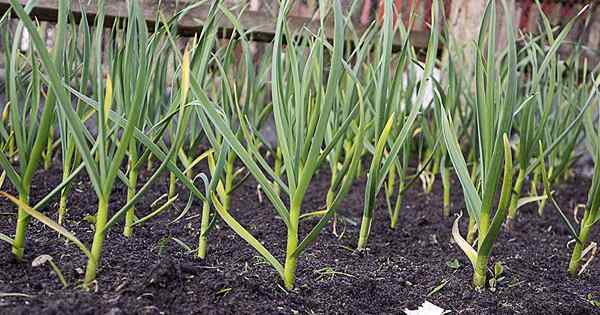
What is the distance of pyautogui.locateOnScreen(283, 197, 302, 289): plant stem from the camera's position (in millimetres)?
986

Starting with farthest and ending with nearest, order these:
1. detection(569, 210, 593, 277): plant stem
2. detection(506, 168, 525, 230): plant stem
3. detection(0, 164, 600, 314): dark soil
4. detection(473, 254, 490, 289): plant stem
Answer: detection(506, 168, 525, 230): plant stem, detection(569, 210, 593, 277): plant stem, detection(473, 254, 490, 289): plant stem, detection(0, 164, 600, 314): dark soil

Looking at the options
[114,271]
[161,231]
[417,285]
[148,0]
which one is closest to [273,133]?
[148,0]

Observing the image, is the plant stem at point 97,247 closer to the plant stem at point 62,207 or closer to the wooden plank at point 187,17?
the plant stem at point 62,207

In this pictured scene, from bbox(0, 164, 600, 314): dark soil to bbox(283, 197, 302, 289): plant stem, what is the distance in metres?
0.02

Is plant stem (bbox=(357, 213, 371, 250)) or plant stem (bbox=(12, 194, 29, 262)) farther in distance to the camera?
plant stem (bbox=(357, 213, 371, 250))

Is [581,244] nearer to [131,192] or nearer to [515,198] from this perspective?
[515,198]

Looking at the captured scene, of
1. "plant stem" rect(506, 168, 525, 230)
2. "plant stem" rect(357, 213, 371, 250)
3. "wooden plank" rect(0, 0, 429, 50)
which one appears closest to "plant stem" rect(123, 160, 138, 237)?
"plant stem" rect(357, 213, 371, 250)

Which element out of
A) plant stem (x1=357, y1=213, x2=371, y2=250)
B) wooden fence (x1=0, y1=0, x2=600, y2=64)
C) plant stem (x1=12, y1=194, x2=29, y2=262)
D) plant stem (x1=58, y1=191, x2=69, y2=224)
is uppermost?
wooden fence (x1=0, y1=0, x2=600, y2=64)

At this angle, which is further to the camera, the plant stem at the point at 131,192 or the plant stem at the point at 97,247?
the plant stem at the point at 131,192

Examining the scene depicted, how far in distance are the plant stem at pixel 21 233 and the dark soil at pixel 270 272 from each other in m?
0.02

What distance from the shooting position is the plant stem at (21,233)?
924 mm

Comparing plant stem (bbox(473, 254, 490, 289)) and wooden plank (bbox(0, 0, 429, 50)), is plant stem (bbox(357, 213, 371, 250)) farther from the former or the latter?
wooden plank (bbox(0, 0, 429, 50))

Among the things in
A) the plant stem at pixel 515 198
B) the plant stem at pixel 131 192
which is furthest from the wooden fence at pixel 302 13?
the plant stem at pixel 515 198

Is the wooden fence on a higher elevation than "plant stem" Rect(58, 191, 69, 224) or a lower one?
higher
